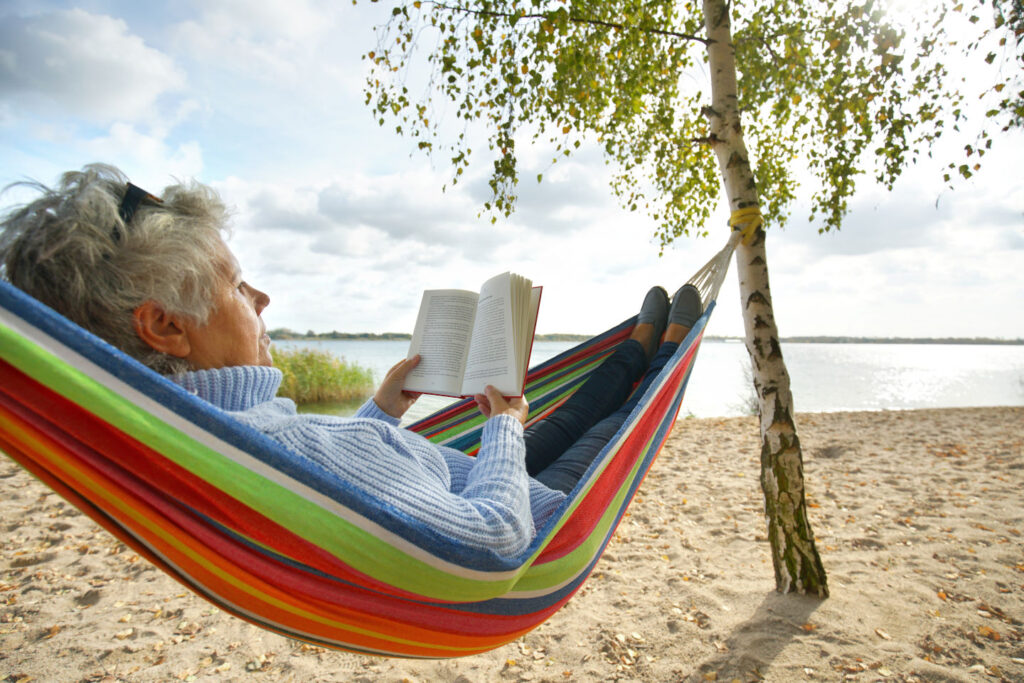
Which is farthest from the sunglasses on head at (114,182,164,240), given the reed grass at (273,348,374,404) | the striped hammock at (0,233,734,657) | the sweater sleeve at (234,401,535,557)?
the reed grass at (273,348,374,404)

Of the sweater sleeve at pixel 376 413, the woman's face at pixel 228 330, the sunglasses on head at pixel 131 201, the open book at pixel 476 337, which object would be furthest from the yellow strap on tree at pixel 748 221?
the sunglasses on head at pixel 131 201

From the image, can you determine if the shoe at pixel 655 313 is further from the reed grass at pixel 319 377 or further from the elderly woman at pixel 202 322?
the reed grass at pixel 319 377

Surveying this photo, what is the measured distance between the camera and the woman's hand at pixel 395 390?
1291mm

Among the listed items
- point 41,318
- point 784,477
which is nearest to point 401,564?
point 41,318

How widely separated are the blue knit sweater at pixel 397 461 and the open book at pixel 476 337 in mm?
184

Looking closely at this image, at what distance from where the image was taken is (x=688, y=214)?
3.96 metres

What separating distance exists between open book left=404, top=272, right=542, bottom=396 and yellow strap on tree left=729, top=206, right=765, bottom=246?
1203mm

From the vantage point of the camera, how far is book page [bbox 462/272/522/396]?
3.73 feet

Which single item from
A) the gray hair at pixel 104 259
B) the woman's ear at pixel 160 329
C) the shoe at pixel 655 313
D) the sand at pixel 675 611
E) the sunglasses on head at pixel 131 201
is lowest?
the sand at pixel 675 611

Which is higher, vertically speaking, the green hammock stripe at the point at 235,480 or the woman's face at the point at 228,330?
the woman's face at the point at 228,330

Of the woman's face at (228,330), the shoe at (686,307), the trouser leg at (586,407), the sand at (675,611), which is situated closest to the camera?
the woman's face at (228,330)

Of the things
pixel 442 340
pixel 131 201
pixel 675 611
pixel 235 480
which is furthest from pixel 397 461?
pixel 675 611

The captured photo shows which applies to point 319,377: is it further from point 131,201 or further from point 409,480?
point 409,480

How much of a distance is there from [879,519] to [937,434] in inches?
126
